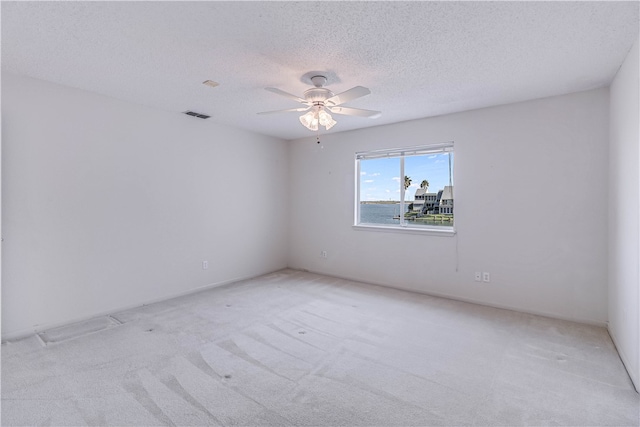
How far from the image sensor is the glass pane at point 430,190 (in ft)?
13.8

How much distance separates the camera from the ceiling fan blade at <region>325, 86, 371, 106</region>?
91.7 inches

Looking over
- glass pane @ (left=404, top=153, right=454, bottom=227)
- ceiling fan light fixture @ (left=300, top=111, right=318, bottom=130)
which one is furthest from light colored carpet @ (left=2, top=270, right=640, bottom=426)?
ceiling fan light fixture @ (left=300, top=111, right=318, bottom=130)

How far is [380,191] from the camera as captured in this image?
16.0 ft

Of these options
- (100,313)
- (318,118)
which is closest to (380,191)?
(318,118)

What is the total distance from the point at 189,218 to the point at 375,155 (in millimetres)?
2845

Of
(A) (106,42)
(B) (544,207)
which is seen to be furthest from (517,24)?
(A) (106,42)

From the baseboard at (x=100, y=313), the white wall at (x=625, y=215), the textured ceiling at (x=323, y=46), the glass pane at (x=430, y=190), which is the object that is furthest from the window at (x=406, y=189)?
the baseboard at (x=100, y=313)

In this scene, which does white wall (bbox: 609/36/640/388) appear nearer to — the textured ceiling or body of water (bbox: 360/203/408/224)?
the textured ceiling

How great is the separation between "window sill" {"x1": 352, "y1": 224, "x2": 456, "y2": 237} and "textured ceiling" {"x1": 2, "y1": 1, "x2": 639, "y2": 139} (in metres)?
1.65

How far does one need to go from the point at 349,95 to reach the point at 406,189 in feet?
7.95

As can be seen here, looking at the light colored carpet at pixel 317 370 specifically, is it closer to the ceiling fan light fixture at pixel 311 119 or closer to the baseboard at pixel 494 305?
the baseboard at pixel 494 305

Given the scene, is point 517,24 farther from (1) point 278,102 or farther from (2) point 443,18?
(1) point 278,102

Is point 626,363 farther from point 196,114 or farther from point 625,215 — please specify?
point 196,114

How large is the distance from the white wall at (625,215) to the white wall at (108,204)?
4.36 m
